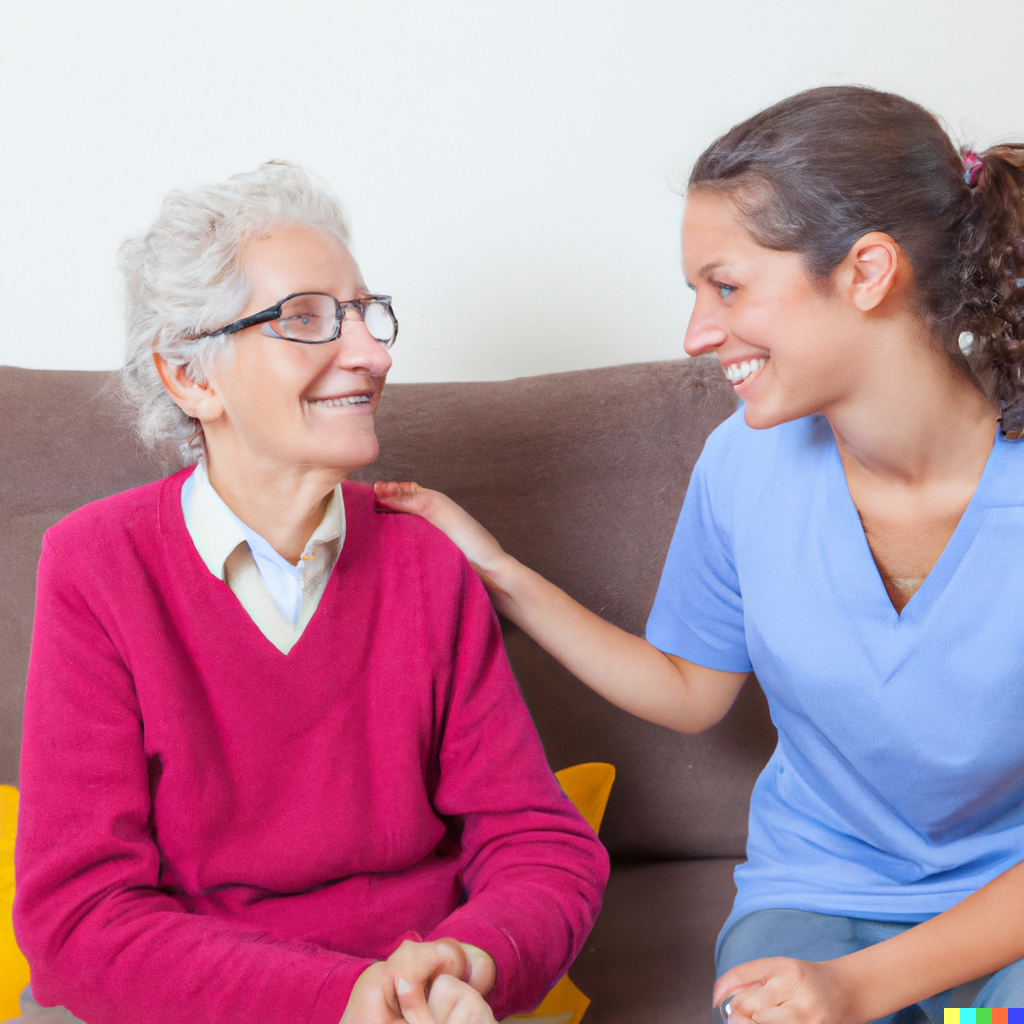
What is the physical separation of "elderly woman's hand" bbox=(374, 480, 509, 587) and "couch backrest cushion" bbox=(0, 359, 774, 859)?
0.24 m

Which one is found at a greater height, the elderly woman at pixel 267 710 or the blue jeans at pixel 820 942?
the elderly woman at pixel 267 710

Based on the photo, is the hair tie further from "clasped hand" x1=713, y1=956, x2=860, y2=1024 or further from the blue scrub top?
"clasped hand" x1=713, y1=956, x2=860, y2=1024

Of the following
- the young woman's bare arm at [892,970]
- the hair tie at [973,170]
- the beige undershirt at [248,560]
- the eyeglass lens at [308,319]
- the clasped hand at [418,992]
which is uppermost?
the hair tie at [973,170]

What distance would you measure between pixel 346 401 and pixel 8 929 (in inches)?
32.2

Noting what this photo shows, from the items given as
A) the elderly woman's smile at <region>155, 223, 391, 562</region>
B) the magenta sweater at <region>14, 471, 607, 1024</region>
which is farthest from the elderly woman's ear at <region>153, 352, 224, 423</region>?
the magenta sweater at <region>14, 471, 607, 1024</region>

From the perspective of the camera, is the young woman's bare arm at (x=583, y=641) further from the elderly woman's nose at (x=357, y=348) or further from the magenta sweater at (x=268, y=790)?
the elderly woman's nose at (x=357, y=348)

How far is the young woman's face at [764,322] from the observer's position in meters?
1.13

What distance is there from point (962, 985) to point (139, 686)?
3.22 feet

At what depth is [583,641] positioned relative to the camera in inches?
55.4

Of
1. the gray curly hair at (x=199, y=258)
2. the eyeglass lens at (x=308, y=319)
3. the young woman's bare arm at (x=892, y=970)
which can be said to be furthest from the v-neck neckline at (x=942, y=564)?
the gray curly hair at (x=199, y=258)

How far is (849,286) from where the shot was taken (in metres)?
1.13

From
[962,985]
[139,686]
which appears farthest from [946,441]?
[139,686]

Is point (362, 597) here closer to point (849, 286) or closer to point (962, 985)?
point (849, 286)

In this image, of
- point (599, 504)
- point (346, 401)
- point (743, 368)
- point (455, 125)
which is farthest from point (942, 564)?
point (455, 125)
